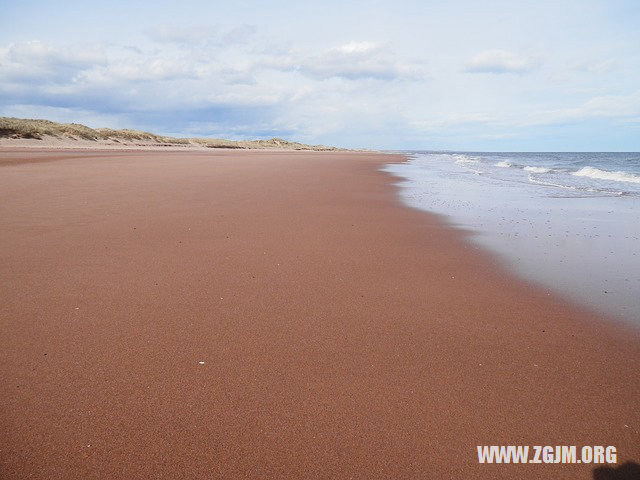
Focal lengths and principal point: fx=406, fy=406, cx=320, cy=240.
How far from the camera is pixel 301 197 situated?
1124cm

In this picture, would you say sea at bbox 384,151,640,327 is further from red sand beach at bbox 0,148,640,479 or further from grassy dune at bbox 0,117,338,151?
grassy dune at bbox 0,117,338,151

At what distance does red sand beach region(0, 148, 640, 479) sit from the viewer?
221 cm

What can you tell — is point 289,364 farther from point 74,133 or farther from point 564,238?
point 74,133

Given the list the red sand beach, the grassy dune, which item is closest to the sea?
the red sand beach

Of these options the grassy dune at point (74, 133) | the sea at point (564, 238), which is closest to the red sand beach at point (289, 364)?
the sea at point (564, 238)

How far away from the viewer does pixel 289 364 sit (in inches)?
120

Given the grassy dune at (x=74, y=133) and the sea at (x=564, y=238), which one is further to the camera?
the grassy dune at (x=74, y=133)

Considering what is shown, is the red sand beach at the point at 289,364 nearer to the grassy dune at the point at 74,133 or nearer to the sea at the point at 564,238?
the sea at the point at 564,238

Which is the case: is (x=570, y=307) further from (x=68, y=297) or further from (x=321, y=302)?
(x=68, y=297)

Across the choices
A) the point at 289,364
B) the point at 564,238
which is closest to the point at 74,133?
the point at 564,238

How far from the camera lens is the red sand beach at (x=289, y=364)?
2207mm

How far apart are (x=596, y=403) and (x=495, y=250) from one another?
12.9 feet

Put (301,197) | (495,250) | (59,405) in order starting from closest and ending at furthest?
(59,405)
(495,250)
(301,197)

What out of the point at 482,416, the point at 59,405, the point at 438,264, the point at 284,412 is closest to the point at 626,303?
the point at 438,264
